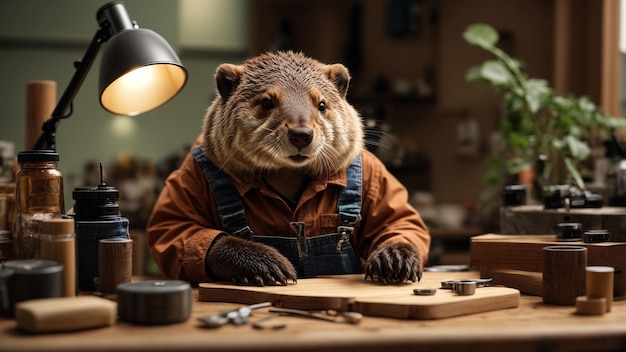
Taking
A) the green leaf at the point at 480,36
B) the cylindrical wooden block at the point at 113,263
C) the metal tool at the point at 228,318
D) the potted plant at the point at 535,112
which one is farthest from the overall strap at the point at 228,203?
the green leaf at the point at 480,36

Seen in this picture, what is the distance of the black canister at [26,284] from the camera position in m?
1.44

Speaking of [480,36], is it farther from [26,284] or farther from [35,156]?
[26,284]

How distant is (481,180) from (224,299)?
420cm

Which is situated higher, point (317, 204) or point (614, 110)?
point (614, 110)

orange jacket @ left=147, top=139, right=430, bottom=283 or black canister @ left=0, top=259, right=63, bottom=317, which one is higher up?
orange jacket @ left=147, top=139, right=430, bottom=283

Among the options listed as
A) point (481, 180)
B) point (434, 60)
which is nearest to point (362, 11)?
point (434, 60)

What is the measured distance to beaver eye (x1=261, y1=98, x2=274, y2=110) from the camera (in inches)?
76.3

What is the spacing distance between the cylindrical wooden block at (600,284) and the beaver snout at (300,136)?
2.33 ft

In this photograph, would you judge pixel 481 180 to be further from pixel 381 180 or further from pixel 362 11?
pixel 381 180

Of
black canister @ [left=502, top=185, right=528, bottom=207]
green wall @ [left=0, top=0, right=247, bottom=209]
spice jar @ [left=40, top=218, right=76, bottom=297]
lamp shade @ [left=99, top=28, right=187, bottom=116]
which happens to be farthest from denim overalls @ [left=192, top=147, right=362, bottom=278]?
green wall @ [left=0, top=0, right=247, bottom=209]

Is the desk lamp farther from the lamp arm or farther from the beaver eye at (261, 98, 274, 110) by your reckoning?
the beaver eye at (261, 98, 274, 110)

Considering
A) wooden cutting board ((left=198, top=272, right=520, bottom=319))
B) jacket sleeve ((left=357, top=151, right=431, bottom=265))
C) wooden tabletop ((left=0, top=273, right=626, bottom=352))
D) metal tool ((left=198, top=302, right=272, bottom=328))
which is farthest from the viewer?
jacket sleeve ((left=357, top=151, right=431, bottom=265))

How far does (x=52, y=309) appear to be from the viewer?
4.34ft

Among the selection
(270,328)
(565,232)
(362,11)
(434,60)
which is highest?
(362,11)
